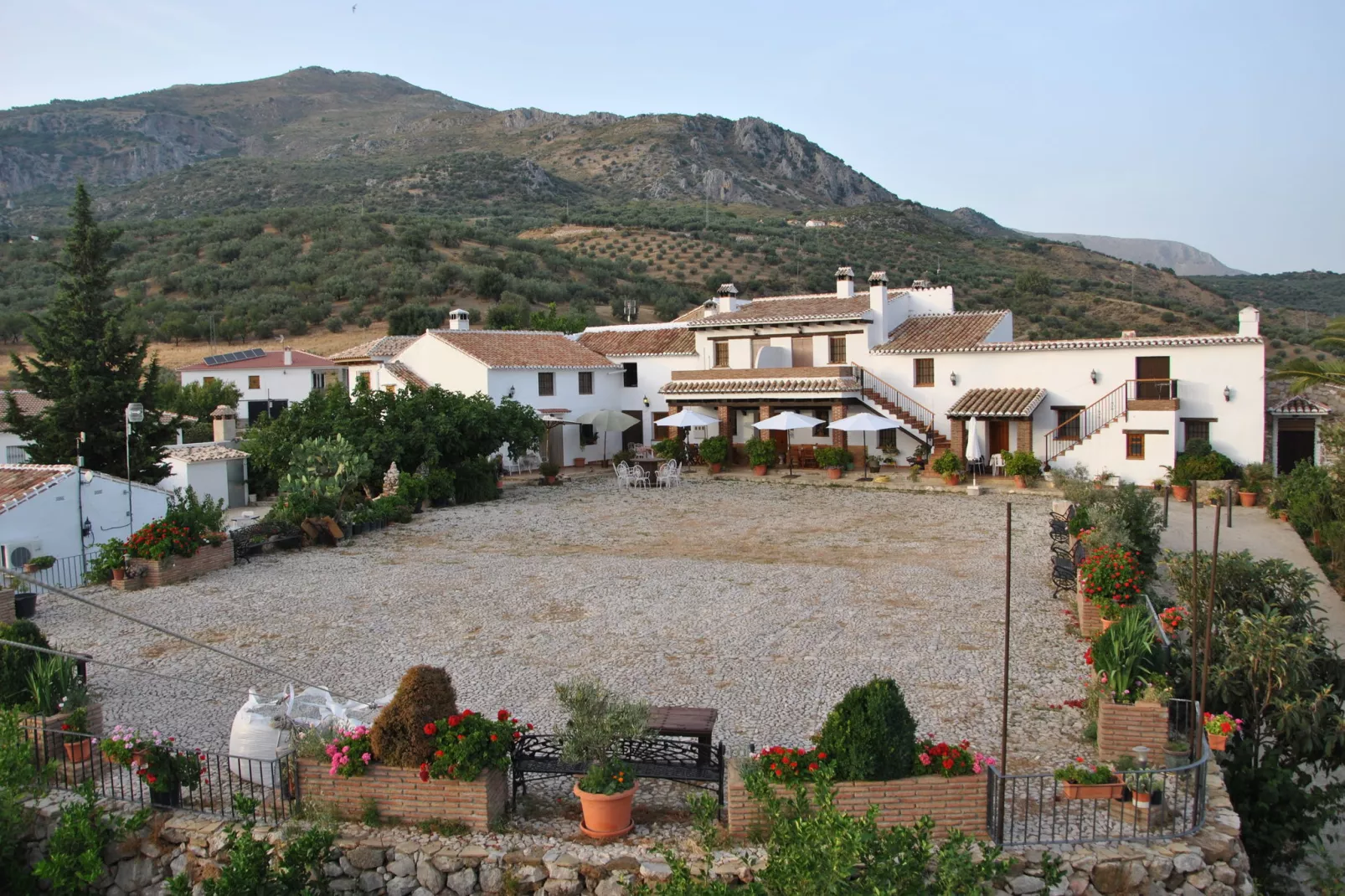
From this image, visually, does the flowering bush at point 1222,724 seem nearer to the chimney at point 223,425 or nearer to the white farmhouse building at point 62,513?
the white farmhouse building at point 62,513

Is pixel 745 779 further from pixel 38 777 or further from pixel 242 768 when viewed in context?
pixel 38 777

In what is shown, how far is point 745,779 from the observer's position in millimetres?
6988

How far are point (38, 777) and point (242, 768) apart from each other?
164 centimetres

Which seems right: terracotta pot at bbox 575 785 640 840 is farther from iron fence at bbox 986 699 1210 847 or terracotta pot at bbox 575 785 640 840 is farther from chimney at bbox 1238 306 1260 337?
chimney at bbox 1238 306 1260 337

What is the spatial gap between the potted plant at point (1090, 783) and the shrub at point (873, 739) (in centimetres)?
134

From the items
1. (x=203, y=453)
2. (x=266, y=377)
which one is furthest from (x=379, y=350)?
(x=203, y=453)

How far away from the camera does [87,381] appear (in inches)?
981

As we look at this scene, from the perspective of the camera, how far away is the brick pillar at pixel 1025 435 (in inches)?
1100

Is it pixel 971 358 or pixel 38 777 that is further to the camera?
pixel 971 358

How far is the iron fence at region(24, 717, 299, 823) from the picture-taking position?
25.0ft

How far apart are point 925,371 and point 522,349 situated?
1377 centimetres

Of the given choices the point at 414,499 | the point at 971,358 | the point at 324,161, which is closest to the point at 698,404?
the point at 971,358

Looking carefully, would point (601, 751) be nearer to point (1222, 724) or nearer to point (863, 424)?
point (1222, 724)

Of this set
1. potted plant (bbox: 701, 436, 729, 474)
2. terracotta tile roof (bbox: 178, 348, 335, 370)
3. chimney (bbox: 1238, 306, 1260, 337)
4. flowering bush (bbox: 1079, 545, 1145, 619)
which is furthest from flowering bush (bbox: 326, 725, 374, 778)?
terracotta tile roof (bbox: 178, 348, 335, 370)
